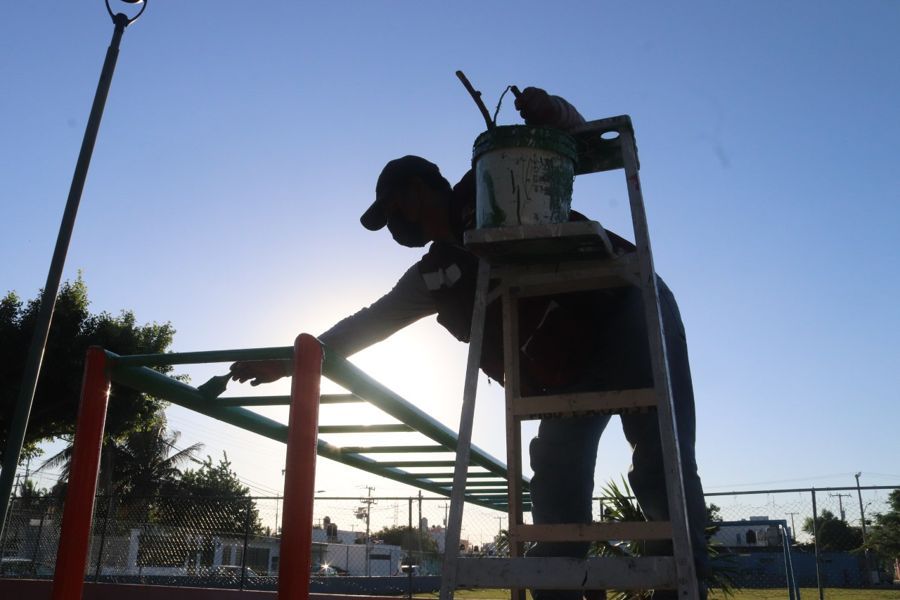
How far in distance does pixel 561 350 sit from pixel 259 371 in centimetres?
89

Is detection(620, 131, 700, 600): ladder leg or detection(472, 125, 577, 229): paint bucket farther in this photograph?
detection(472, 125, 577, 229): paint bucket

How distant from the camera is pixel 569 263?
1700 millimetres

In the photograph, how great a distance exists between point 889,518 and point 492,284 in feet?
114

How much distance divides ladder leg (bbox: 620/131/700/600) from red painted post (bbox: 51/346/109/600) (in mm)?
1430

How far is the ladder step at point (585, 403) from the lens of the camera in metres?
1.52

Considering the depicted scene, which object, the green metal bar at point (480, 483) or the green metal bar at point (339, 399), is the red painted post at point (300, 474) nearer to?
the green metal bar at point (339, 399)

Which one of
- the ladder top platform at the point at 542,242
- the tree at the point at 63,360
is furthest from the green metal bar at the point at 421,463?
the tree at the point at 63,360

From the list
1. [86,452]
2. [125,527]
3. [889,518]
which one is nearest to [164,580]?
[125,527]

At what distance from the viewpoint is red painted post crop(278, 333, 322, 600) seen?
5.00 feet

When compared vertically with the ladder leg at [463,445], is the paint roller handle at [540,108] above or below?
above

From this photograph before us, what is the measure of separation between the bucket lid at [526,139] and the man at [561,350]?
0.33 ft

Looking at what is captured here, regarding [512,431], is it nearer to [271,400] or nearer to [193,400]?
[271,400]

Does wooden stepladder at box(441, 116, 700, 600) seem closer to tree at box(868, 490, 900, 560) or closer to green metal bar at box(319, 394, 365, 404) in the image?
green metal bar at box(319, 394, 365, 404)

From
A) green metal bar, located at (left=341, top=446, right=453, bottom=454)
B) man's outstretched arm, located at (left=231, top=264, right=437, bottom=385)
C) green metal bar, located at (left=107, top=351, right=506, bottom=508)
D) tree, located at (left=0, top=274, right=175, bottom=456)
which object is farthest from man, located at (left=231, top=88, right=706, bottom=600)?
tree, located at (left=0, top=274, right=175, bottom=456)
